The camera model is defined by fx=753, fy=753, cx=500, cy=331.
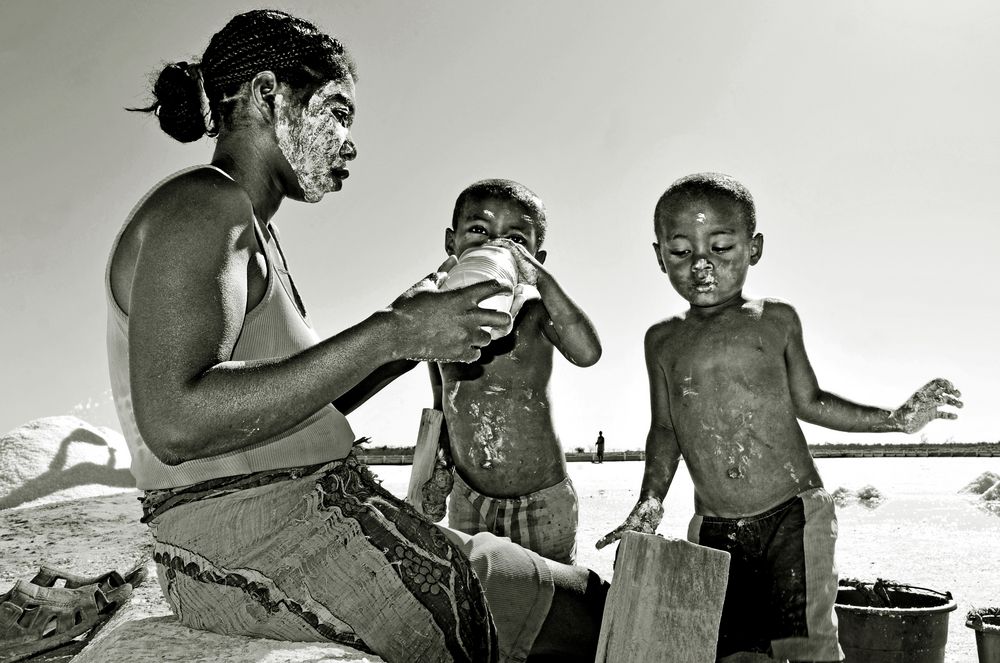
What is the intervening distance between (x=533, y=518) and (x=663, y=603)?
1.69 m

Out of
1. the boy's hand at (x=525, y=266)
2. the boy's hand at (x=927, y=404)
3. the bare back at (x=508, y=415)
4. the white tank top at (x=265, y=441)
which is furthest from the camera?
the bare back at (x=508, y=415)

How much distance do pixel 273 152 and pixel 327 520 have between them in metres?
0.96

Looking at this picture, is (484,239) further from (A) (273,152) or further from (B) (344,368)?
(B) (344,368)

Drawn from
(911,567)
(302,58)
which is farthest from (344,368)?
(911,567)

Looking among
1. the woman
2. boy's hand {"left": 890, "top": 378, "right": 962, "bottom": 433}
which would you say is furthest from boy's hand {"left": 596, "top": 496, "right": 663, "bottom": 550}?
boy's hand {"left": 890, "top": 378, "right": 962, "bottom": 433}

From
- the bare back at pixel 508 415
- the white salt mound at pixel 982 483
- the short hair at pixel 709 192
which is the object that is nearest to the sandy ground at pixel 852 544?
the white salt mound at pixel 982 483

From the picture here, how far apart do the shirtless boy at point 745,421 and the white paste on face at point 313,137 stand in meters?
1.62

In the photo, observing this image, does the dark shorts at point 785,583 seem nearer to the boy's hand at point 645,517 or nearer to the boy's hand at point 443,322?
the boy's hand at point 645,517

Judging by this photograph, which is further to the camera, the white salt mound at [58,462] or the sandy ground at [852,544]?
the white salt mound at [58,462]

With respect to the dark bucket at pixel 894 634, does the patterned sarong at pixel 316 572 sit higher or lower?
higher

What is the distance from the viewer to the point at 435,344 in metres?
1.56

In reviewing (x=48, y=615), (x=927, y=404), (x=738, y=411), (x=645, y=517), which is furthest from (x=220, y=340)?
(x=48, y=615)

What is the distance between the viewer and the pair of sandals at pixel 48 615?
345 cm

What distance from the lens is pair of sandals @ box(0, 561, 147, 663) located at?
3.45 meters
